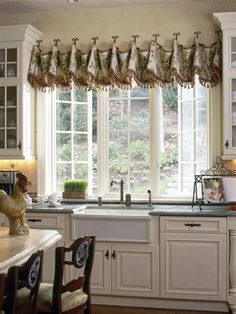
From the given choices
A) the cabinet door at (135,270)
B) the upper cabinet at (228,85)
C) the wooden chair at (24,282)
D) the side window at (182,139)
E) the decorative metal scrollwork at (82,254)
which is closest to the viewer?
the wooden chair at (24,282)

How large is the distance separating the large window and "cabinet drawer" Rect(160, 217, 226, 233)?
736 millimetres

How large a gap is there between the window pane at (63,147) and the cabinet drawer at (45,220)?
35.4 inches

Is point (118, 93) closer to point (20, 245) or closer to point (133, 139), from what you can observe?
point (133, 139)

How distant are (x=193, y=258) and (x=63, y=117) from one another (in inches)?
81.0

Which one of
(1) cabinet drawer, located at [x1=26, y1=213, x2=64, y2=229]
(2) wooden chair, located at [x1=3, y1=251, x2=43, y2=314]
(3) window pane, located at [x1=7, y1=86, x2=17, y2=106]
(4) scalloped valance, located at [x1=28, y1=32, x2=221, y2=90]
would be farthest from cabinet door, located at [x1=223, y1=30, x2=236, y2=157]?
(2) wooden chair, located at [x1=3, y1=251, x2=43, y2=314]

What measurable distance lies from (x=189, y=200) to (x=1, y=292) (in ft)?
10.3

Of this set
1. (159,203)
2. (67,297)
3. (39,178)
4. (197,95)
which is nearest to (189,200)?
(159,203)

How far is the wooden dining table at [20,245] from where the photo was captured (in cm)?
226

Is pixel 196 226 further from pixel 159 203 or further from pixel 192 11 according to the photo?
pixel 192 11

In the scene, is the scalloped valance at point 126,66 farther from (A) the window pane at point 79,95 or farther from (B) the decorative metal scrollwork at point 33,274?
(B) the decorative metal scrollwork at point 33,274

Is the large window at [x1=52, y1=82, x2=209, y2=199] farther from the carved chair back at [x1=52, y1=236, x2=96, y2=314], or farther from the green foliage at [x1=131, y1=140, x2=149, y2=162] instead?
the carved chair back at [x1=52, y1=236, x2=96, y2=314]

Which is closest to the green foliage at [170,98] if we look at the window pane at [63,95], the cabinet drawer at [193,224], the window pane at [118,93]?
the window pane at [118,93]

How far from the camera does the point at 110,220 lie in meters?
4.23

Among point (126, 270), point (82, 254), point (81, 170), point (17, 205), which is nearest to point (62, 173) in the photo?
point (81, 170)
